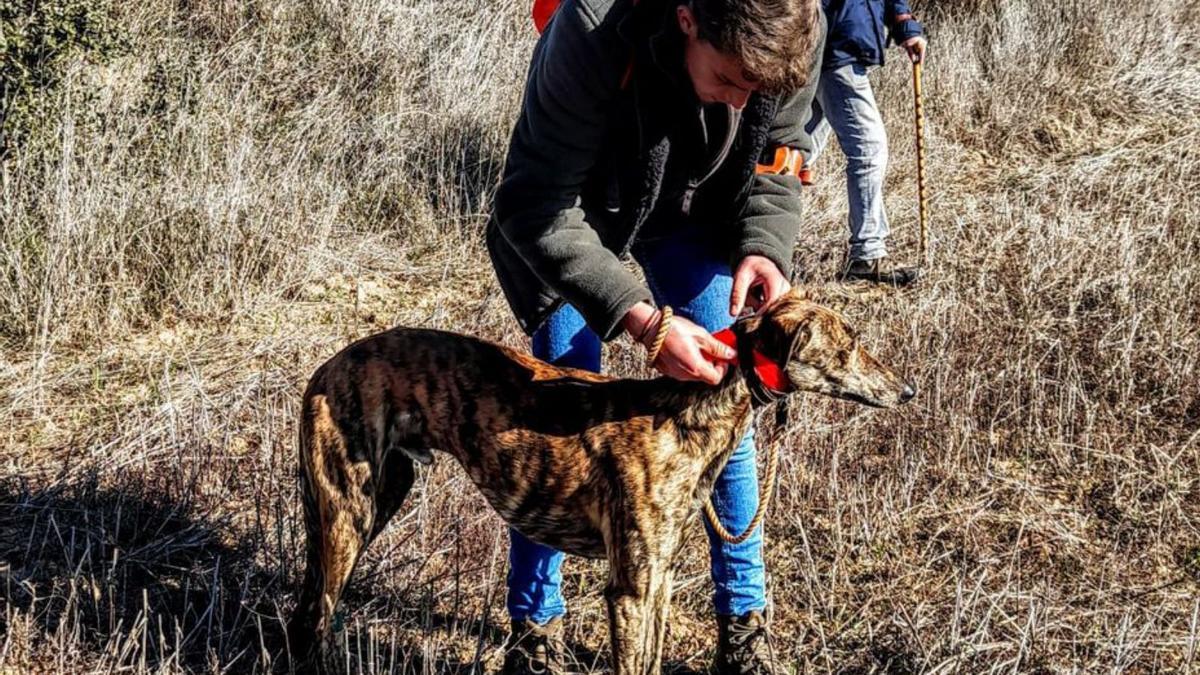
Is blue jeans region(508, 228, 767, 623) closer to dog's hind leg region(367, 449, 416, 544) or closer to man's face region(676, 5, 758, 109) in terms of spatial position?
dog's hind leg region(367, 449, 416, 544)

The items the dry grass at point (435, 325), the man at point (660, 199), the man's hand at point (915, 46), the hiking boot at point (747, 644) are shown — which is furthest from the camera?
the man's hand at point (915, 46)

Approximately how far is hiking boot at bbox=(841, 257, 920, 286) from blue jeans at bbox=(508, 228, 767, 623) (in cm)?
349

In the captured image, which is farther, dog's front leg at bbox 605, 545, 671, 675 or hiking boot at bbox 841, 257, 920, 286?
hiking boot at bbox 841, 257, 920, 286

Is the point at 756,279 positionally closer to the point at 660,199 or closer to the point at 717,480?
the point at 660,199

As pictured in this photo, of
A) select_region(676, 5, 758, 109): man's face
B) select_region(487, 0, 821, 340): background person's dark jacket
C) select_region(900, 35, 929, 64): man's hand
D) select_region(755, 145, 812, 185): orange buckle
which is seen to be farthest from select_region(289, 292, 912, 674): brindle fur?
select_region(900, 35, 929, 64): man's hand

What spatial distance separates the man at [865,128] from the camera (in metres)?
6.59

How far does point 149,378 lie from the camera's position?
540cm

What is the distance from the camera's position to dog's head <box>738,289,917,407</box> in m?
3.19

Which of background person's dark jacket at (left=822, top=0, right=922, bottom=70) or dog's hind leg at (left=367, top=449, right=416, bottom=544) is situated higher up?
background person's dark jacket at (left=822, top=0, right=922, bottom=70)

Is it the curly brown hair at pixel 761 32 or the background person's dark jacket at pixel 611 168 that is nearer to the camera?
the curly brown hair at pixel 761 32

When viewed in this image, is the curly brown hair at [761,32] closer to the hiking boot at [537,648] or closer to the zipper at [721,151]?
the zipper at [721,151]

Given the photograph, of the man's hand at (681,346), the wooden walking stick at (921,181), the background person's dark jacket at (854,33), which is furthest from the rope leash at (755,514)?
the wooden walking stick at (921,181)

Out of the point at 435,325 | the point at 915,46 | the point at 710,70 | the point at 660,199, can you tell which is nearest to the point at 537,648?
the point at 660,199

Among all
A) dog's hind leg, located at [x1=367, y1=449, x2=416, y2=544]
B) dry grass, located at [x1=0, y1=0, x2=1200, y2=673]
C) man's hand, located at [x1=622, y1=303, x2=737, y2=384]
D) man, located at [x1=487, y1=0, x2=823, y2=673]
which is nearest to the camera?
man, located at [x1=487, y1=0, x2=823, y2=673]
